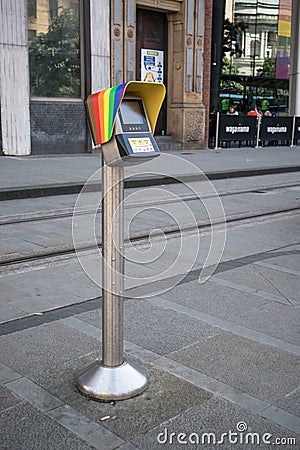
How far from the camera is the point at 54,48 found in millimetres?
16500

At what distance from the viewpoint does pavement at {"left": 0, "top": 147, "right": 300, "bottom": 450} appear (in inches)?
115

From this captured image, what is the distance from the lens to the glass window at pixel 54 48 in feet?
52.3

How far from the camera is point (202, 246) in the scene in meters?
6.96

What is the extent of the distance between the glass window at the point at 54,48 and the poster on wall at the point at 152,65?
3.04m

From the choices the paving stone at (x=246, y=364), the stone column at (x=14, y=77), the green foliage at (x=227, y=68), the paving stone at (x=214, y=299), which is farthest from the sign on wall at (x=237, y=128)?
the paving stone at (x=246, y=364)

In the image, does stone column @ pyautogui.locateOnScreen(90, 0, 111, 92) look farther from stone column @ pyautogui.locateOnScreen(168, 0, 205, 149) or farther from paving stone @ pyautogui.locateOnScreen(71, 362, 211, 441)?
paving stone @ pyautogui.locateOnScreen(71, 362, 211, 441)

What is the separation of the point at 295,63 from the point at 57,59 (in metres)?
14.2

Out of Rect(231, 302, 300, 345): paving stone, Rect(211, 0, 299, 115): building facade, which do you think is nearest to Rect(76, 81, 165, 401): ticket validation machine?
Rect(231, 302, 300, 345): paving stone

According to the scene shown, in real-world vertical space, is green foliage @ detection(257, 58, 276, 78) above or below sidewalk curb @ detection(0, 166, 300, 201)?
above

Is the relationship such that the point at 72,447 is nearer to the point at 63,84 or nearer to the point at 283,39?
the point at 63,84

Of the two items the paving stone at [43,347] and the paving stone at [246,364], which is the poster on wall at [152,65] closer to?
the paving stone at [43,347]

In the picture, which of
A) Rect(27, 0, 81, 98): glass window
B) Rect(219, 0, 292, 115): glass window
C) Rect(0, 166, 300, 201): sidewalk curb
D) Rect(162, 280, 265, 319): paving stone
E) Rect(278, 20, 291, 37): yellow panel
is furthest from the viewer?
Rect(278, 20, 291, 37): yellow panel

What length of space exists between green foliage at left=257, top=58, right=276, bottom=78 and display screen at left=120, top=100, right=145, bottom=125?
26.6 m

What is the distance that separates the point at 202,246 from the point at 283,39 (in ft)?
79.8
